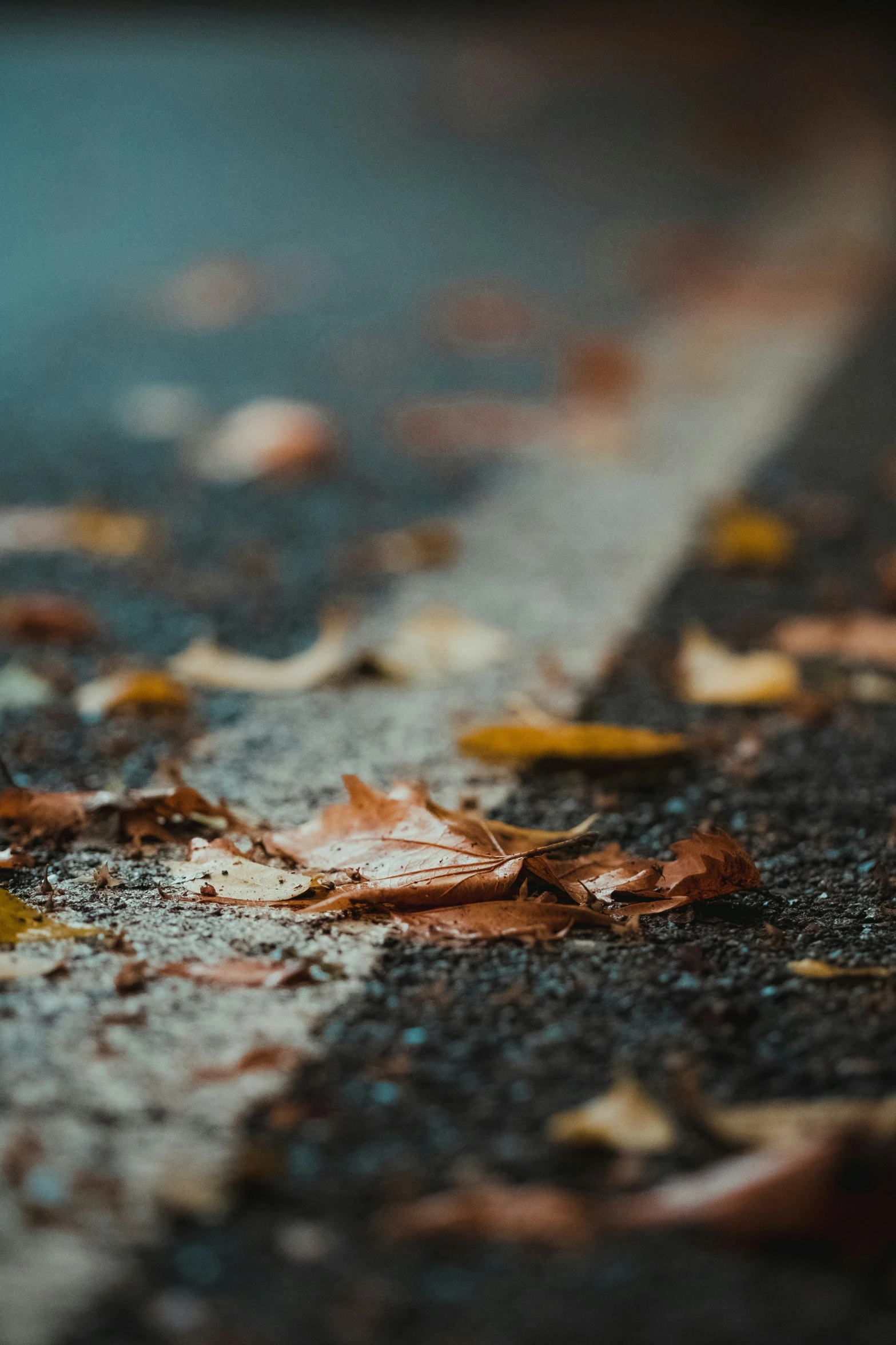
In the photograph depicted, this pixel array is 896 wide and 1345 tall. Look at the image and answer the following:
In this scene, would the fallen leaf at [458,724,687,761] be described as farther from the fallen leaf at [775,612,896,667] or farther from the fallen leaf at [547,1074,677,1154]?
the fallen leaf at [547,1074,677,1154]

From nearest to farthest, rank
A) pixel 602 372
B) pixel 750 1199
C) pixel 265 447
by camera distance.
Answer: pixel 750 1199 < pixel 265 447 < pixel 602 372

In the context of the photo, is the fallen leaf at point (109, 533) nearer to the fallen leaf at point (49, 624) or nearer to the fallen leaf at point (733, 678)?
the fallen leaf at point (49, 624)

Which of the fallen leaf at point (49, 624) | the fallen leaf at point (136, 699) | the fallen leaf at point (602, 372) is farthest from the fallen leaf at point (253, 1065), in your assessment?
the fallen leaf at point (602, 372)

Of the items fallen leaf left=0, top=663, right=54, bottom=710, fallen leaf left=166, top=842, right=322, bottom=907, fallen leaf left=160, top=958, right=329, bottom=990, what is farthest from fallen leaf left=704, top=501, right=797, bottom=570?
fallen leaf left=160, top=958, right=329, bottom=990

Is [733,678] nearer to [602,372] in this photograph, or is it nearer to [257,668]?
[257,668]

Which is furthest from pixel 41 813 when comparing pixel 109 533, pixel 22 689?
pixel 109 533

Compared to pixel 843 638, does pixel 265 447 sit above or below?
above
